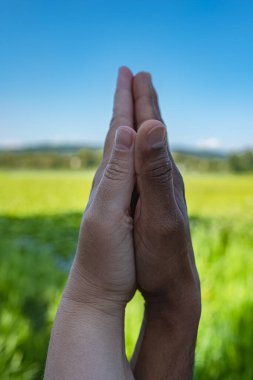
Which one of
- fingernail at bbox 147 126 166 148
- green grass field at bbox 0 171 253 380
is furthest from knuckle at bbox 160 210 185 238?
green grass field at bbox 0 171 253 380

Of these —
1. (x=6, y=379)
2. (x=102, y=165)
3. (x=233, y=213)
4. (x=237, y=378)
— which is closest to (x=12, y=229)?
(x=233, y=213)

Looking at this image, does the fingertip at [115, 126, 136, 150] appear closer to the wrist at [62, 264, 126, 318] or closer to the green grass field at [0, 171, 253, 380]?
the wrist at [62, 264, 126, 318]

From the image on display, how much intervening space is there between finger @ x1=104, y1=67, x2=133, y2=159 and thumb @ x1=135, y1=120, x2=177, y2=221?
0.14 m

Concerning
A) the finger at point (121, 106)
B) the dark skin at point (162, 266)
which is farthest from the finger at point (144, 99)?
the dark skin at point (162, 266)

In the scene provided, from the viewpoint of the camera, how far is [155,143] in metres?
0.55

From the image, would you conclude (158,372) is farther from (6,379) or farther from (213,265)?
(213,265)

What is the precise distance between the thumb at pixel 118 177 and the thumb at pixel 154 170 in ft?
0.04

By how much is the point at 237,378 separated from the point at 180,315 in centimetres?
71

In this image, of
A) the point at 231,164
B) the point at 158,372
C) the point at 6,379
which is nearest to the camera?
the point at 158,372

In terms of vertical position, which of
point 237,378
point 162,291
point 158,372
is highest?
point 162,291

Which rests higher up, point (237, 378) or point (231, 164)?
point (231, 164)

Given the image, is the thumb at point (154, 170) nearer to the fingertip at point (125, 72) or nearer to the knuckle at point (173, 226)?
the knuckle at point (173, 226)

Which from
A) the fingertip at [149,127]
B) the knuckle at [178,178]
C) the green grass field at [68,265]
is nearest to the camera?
the fingertip at [149,127]

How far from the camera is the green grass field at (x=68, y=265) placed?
1.30m
